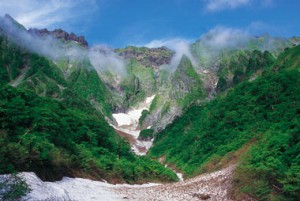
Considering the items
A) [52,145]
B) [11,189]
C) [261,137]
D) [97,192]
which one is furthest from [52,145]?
[261,137]

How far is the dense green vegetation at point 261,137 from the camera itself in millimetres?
34219

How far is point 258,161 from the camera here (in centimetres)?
4109

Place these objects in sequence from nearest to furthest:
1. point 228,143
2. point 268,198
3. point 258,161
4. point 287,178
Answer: point 287,178 → point 268,198 → point 258,161 → point 228,143

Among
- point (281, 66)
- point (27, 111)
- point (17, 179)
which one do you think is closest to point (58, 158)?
point (27, 111)

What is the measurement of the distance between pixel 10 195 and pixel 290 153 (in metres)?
30.2

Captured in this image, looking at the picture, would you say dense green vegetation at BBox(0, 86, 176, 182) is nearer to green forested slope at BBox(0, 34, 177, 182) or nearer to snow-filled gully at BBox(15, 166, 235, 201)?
green forested slope at BBox(0, 34, 177, 182)

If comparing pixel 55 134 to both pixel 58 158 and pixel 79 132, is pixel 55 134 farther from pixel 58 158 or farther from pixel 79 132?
pixel 79 132

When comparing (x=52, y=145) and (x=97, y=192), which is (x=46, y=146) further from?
(x=97, y=192)

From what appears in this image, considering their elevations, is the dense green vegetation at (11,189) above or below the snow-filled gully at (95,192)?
above

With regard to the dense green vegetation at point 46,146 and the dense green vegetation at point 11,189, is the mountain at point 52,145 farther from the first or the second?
the dense green vegetation at point 11,189

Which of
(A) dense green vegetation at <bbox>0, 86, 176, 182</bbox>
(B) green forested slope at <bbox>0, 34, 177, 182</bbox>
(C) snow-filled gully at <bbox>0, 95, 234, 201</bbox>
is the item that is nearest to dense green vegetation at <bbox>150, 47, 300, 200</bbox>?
(C) snow-filled gully at <bbox>0, 95, 234, 201</bbox>

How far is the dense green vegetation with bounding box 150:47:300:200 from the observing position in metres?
34.2

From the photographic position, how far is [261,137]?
6181 centimetres

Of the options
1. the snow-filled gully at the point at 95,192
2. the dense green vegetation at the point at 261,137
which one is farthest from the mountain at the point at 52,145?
the dense green vegetation at the point at 261,137
